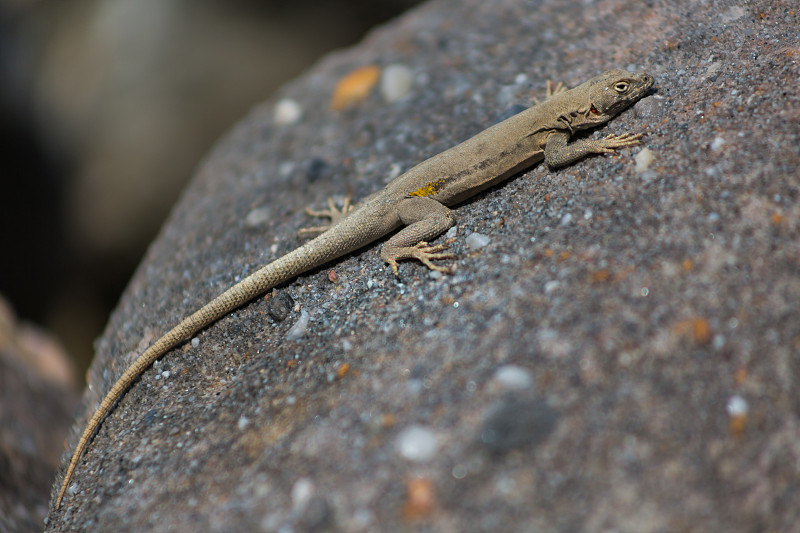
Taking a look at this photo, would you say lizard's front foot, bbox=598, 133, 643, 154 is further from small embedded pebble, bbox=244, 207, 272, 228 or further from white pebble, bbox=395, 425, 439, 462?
small embedded pebble, bbox=244, 207, 272, 228

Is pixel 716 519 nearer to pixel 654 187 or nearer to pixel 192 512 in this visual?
pixel 654 187

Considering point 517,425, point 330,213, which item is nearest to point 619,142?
point 517,425

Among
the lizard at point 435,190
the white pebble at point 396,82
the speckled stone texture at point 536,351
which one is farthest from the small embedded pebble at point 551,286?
the white pebble at point 396,82

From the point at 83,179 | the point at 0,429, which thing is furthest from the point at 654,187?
the point at 83,179

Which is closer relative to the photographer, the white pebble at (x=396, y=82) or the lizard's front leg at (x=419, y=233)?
the lizard's front leg at (x=419, y=233)

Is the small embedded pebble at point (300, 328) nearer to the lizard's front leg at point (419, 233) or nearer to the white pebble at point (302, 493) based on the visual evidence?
the lizard's front leg at point (419, 233)

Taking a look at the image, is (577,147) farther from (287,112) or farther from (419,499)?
(287,112)
